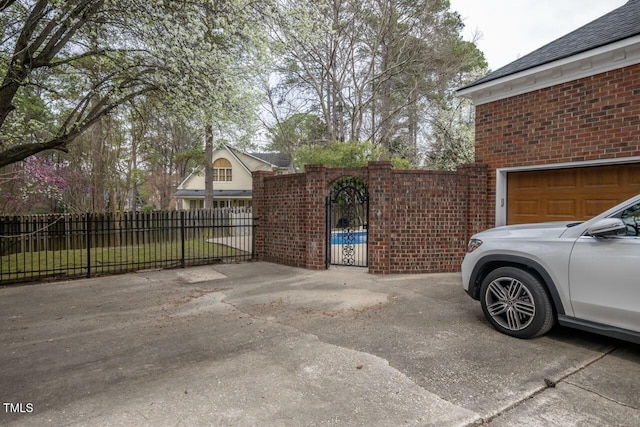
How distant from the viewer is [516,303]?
375 centimetres

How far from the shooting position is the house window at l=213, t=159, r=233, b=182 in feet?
101

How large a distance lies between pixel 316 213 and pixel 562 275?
16.7 feet

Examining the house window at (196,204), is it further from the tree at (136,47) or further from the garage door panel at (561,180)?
the garage door panel at (561,180)

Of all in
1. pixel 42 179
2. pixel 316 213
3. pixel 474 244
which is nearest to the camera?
pixel 474 244

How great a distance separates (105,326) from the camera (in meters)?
4.45

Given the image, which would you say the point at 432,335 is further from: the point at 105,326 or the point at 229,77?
the point at 229,77

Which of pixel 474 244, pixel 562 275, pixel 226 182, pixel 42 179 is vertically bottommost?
pixel 562 275

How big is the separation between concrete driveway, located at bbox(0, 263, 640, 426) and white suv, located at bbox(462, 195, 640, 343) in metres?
0.32

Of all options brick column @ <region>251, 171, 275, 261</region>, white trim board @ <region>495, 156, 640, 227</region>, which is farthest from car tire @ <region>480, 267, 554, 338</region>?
brick column @ <region>251, 171, 275, 261</region>

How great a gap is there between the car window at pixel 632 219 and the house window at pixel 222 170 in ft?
99.0

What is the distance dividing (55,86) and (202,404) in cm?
884

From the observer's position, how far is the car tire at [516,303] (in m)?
3.54

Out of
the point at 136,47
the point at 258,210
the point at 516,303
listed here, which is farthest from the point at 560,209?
the point at 136,47

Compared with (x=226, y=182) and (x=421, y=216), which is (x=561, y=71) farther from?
(x=226, y=182)
